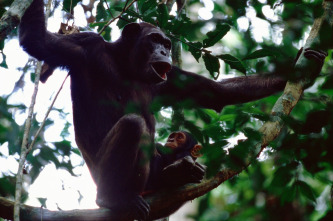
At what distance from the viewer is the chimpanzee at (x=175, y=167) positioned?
15.9 ft

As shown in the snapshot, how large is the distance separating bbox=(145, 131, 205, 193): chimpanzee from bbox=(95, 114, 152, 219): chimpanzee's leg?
330mm

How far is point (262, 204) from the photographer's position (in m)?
1.63

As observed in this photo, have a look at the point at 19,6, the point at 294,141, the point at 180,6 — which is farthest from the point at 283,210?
the point at 180,6

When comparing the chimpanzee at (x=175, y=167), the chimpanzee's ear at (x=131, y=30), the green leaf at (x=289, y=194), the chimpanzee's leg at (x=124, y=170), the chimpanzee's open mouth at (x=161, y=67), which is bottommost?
the chimpanzee at (x=175, y=167)

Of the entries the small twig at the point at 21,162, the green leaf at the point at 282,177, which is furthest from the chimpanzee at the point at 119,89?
the green leaf at the point at 282,177

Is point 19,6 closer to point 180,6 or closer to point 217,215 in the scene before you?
point 217,215

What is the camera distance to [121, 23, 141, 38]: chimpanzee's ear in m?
6.17

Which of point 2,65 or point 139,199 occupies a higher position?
point 2,65

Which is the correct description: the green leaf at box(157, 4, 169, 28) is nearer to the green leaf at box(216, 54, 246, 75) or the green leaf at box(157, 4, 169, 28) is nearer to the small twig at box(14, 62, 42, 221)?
the green leaf at box(216, 54, 246, 75)

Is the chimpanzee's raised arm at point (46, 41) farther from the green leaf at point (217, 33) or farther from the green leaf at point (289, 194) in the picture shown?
the green leaf at point (289, 194)

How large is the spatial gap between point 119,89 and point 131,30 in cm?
112

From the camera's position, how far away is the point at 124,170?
4.75 m

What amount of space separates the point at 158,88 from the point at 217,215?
4.64 metres

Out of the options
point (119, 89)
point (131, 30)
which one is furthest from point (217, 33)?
point (131, 30)
